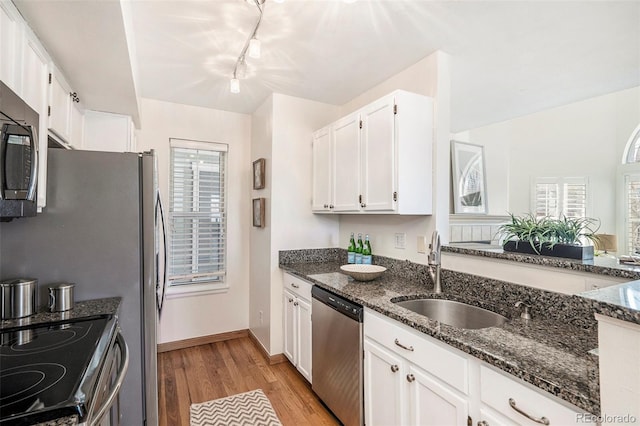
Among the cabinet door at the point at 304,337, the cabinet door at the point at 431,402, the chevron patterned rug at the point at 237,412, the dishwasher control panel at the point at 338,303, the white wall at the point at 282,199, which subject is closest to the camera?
the cabinet door at the point at 431,402

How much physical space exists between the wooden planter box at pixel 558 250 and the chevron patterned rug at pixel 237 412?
1.88 m

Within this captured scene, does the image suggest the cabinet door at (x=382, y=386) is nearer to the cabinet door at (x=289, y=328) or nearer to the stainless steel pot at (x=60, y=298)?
the cabinet door at (x=289, y=328)

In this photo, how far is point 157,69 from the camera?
2424 mm

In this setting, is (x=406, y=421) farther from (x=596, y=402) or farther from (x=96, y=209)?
(x=96, y=209)

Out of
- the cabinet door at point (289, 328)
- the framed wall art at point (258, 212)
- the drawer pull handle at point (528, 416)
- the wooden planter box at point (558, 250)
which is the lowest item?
the cabinet door at point (289, 328)

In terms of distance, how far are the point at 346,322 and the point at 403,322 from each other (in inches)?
20.1

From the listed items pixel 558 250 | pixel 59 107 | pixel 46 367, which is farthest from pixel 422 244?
pixel 59 107

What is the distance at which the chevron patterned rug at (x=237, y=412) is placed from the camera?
2.07 m

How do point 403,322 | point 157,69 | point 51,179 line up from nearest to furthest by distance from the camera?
point 403,322, point 51,179, point 157,69

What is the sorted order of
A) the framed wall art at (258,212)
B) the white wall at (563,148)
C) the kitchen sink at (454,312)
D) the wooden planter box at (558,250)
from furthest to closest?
the white wall at (563,148), the framed wall art at (258,212), the kitchen sink at (454,312), the wooden planter box at (558,250)

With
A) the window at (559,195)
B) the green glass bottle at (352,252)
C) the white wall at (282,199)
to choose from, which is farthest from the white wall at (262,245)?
the window at (559,195)

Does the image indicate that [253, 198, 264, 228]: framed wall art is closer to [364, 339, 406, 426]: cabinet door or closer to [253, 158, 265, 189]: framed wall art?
[253, 158, 265, 189]: framed wall art

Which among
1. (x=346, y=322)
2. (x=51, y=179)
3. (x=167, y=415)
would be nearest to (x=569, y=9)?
(x=346, y=322)

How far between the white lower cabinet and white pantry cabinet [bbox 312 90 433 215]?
81 cm
